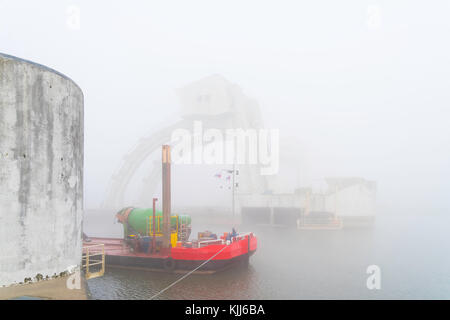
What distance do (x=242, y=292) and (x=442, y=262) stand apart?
23.7 m

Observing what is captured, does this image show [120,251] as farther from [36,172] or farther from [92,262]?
[36,172]

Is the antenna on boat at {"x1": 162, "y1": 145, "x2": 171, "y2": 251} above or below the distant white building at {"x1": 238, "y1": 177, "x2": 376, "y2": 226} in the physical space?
above

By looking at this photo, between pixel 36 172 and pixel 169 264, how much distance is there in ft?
43.0

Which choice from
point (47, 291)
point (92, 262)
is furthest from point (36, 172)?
point (92, 262)

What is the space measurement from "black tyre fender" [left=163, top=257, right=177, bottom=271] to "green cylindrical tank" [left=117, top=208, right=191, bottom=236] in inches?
160

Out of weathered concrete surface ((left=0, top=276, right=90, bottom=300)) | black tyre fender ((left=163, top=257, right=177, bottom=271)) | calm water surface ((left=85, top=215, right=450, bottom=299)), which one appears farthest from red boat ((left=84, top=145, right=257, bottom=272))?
weathered concrete surface ((left=0, top=276, right=90, bottom=300))

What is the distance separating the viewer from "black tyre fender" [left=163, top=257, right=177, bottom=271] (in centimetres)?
2073

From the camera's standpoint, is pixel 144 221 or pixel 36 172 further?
pixel 144 221

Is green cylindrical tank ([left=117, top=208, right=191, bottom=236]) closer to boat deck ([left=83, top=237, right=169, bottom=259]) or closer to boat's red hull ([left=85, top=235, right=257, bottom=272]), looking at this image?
boat deck ([left=83, top=237, right=169, bottom=259])

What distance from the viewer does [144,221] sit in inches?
1014
